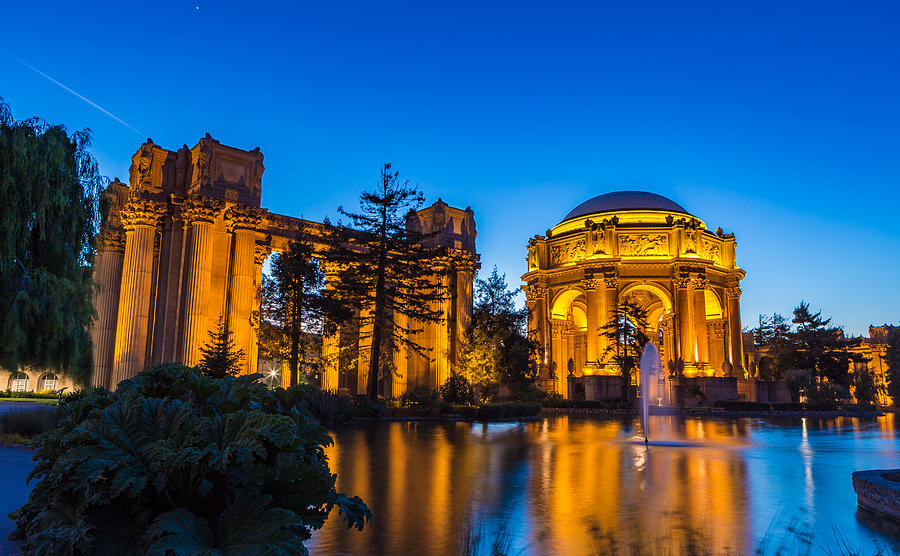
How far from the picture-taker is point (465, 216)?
38906 millimetres

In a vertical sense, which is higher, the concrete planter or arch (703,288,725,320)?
arch (703,288,725,320)

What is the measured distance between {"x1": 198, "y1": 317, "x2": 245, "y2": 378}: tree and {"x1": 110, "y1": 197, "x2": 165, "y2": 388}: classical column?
279 cm

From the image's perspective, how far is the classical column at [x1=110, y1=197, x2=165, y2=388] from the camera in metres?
27.0

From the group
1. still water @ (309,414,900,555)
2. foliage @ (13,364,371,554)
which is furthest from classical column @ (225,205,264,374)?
foliage @ (13,364,371,554)

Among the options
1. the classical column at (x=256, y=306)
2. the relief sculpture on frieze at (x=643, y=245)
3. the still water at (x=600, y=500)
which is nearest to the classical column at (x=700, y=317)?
the relief sculpture on frieze at (x=643, y=245)

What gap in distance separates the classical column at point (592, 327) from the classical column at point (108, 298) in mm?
38029

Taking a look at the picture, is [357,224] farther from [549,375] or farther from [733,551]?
[549,375]

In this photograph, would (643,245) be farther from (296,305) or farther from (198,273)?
(198,273)

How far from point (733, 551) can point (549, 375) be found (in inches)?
2243

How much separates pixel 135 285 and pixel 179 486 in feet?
88.4

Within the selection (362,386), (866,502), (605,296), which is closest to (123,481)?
(866,502)

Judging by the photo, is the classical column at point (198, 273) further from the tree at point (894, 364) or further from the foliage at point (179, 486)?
the tree at point (894, 364)

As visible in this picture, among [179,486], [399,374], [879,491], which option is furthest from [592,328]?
[179,486]

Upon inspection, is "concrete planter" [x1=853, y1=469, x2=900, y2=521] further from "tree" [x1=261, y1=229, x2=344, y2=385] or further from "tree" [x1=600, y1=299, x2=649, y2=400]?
"tree" [x1=600, y1=299, x2=649, y2=400]
